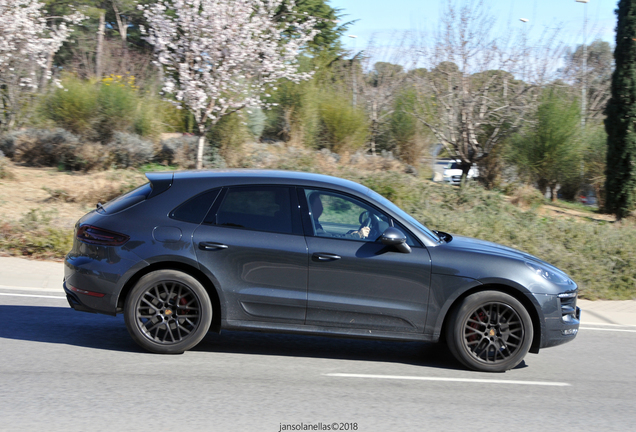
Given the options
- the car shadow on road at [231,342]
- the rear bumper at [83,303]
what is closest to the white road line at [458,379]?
the car shadow on road at [231,342]

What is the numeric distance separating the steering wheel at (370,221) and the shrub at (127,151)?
1265 cm

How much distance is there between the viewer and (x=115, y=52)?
34000 millimetres

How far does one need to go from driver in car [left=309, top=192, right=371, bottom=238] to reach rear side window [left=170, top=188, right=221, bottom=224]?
0.86 metres

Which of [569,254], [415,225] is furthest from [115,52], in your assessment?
[415,225]

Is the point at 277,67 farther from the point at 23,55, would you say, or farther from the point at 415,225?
the point at 415,225

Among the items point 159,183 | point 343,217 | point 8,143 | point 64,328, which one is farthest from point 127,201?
point 8,143

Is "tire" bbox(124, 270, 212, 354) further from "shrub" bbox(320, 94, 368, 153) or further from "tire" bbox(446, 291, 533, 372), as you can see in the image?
"shrub" bbox(320, 94, 368, 153)

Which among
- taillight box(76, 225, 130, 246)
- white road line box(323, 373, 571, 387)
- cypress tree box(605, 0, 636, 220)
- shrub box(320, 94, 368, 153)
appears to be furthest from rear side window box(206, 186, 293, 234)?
shrub box(320, 94, 368, 153)

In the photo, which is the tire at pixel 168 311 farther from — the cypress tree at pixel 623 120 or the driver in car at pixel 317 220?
the cypress tree at pixel 623 120

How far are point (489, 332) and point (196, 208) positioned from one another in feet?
9.43

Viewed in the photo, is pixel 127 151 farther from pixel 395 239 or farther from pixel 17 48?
pixel 395 239

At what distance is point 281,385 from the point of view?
517 cm

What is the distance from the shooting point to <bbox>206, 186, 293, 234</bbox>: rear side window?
5742mm

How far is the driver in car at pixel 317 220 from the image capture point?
5.76m
